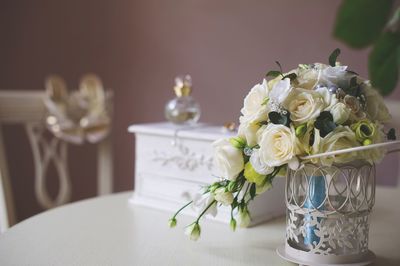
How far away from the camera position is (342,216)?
2.59 ft

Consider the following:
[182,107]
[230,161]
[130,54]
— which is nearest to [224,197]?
[230,161]

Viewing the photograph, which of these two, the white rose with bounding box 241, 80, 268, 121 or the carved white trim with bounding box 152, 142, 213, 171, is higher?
the white rose with bounding box 241, 80, 268, 121

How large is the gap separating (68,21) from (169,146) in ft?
5.49

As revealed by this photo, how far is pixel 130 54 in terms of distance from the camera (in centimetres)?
267

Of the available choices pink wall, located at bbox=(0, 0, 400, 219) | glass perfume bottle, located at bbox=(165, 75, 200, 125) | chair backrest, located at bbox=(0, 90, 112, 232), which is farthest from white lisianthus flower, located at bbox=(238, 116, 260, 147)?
pink wall, located at bbox=(0, 0, 400, 219)

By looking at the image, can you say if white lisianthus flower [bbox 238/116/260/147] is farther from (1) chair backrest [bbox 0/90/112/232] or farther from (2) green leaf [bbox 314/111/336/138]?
(1) chair backrest [bbox 0/90/112/232]

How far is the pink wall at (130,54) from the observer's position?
7.97ft

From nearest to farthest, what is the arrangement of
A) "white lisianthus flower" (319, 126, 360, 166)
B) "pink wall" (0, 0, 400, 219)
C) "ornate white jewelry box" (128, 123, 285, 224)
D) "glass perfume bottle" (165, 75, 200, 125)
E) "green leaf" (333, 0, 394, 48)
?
"green leaf" (333, 0, 394, 48), "white lisianthus flower" (319, 126, 360, 166), "ornate white jewelry box" (128, 123, 285, 224), "glass perfume bottle" (165, 75, 200, 125), "pink wall" (0, 0, 400, 219)

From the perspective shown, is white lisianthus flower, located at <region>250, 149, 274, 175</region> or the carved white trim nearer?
white lisianthus flower, located at <region>250, 149, 274, 175</region>

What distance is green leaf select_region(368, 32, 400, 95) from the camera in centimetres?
46

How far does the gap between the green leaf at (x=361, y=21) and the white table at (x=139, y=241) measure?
534 millimetres

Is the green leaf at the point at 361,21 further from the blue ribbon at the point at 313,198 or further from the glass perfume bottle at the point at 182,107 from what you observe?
the glass perfume bottle at the point at 182,107

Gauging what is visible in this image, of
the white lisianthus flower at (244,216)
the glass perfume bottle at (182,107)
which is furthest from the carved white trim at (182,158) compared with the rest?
the white lisianthus flower at (244,216)

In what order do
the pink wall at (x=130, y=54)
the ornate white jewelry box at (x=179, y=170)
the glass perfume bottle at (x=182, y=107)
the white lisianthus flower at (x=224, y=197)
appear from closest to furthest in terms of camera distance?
the white lisianthus flower at (x=224, y=197), the ornate white jewelry box at (x=179, y=170), the glass perfume bottle at (x=182, y=107), the pink wall at (x=130, y=54)
